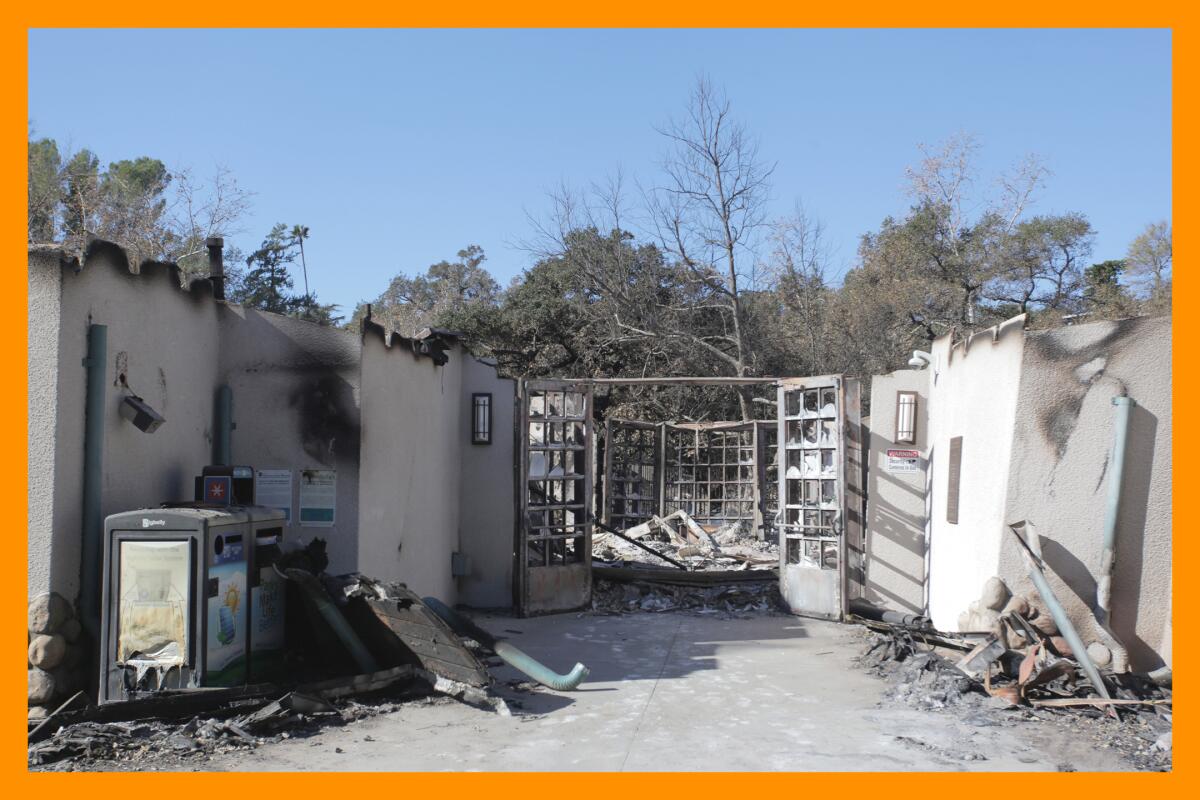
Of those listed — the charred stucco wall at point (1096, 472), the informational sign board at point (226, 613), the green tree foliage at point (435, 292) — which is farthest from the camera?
the green tree foliage at point (435, 292)

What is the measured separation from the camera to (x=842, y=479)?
1078 centimetres

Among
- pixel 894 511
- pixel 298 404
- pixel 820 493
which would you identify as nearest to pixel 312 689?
pixel 298 404

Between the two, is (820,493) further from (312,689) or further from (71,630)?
(71,630)

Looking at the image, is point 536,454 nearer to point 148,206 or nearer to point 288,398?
point 288,398

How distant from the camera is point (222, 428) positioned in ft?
25.3

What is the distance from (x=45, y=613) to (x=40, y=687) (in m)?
0.43

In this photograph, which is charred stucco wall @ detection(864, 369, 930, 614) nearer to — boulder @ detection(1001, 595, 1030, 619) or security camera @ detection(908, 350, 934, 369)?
security camera @ detection(908, 350, 934, 369)

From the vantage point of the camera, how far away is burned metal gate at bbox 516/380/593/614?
1129 cm

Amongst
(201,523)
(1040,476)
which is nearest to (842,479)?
(1040,476)

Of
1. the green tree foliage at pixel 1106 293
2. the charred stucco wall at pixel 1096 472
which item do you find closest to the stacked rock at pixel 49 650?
the charred stucco wall at pixel 1096 472

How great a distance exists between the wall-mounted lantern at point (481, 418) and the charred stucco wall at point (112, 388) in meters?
4.43

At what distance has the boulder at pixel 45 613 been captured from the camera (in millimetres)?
5977

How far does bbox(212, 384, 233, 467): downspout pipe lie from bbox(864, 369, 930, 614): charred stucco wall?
645cm

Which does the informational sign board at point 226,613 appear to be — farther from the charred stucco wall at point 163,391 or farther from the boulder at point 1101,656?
the boulder at point 1101,656
